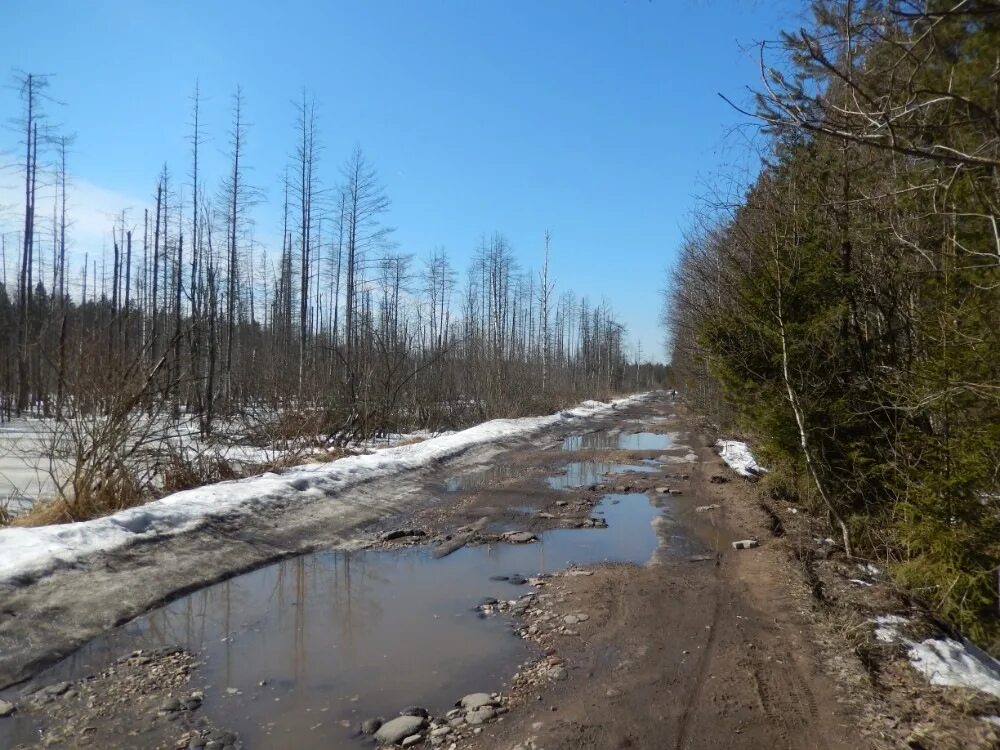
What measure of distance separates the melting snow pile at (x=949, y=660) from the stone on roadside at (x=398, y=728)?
3.44m

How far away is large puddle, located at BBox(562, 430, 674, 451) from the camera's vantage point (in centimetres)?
2222

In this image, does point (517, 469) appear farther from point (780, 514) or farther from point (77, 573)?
point (77, 573)

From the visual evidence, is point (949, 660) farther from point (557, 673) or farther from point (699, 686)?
point (557, 673)

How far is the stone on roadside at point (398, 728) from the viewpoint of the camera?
3.73 m

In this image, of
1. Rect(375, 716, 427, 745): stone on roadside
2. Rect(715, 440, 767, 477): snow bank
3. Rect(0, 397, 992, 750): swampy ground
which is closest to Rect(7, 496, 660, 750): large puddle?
Rect(0, 397, 992, 750): swampy ground

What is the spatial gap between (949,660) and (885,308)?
4.79 meters

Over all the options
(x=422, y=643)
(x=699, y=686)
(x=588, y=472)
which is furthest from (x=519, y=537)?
(x=588, y=472)

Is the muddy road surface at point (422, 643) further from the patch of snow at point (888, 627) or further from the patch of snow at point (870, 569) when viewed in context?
the patch of snow at point (870, 569)

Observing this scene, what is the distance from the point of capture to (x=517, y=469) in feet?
54.1

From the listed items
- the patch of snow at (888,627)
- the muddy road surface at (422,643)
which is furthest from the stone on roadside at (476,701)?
the patch of snow at (888,627)

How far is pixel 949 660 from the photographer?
4836mm

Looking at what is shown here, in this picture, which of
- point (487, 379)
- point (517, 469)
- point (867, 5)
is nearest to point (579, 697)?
point (867, 5)

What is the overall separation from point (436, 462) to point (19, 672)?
1216 cm

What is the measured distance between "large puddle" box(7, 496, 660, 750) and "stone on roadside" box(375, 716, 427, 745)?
0.56ft
